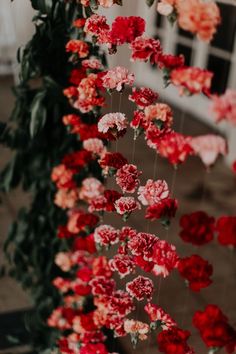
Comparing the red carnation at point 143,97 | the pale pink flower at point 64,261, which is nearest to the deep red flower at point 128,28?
the red carnation at point 143,97

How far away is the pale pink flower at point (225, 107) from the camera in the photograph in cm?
67

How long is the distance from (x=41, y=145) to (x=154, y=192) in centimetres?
79

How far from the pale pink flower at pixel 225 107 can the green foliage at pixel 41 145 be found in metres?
0.77

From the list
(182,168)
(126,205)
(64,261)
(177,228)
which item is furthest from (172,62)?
(182,168)

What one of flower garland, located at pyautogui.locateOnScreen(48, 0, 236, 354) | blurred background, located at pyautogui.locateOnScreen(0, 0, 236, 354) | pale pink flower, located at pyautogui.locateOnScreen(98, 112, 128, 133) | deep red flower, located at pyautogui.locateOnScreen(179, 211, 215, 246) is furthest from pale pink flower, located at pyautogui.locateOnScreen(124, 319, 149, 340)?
pale pink flower, located at pyautogui.locateOnScreen(98, 112, 128, 133)

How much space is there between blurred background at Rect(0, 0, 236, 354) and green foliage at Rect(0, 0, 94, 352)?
0.26 metres

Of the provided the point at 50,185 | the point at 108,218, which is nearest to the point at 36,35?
the point at 50,185

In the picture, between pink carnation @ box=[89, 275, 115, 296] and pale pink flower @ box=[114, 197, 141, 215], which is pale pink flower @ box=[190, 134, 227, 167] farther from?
pink carnation @ box=[89, 275, 115, 296]

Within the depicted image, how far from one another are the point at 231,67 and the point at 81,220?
105 inches

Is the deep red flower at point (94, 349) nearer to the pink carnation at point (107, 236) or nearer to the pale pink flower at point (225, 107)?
the pink carnation at point (107, 236)

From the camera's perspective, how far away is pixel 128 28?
3.14ft

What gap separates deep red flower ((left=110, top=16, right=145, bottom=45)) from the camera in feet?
3.13

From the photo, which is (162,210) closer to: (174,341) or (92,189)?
(174,341)

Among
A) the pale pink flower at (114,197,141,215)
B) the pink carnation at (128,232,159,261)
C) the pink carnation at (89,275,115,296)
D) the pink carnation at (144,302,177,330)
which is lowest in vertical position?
the pink carnation at (89,275,115,296)
